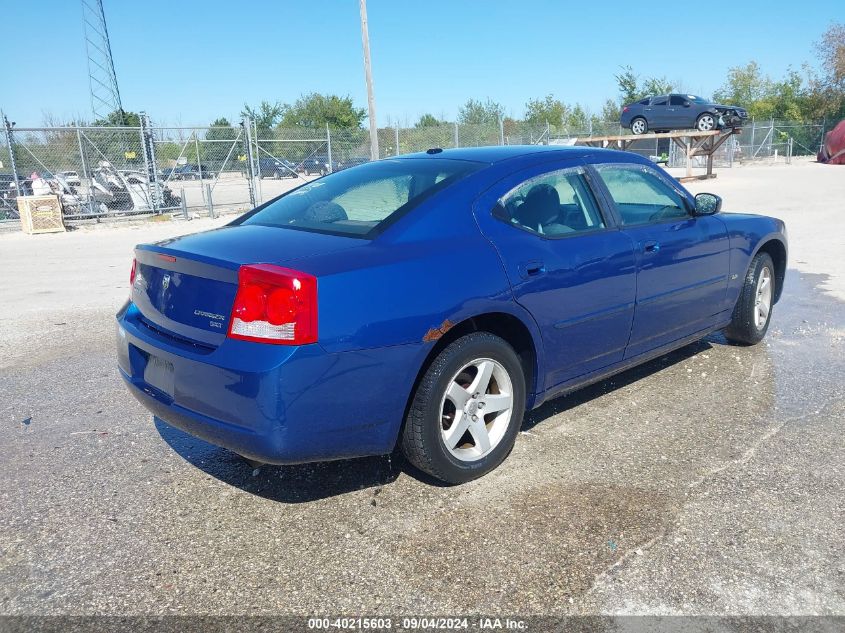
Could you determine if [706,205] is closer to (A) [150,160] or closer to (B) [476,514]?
(B) [476,514]

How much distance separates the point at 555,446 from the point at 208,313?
198cm

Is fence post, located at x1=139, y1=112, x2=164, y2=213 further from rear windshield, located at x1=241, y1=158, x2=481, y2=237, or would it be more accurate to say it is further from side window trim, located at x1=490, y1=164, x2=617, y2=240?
side window trim, located at x1=490, y1=164, x2=617, y2=240

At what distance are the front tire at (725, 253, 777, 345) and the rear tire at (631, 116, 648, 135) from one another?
24256 mm

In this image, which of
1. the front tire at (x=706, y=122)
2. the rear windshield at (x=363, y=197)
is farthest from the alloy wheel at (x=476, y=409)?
the front tire at (x=706, y=122)

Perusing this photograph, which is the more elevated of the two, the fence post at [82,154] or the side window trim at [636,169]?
the fence post at [82,154]

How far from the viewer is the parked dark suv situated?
86.6ft

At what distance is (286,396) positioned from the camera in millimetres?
2660

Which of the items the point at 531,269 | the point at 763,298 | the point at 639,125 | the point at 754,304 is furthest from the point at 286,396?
the point at 639,125

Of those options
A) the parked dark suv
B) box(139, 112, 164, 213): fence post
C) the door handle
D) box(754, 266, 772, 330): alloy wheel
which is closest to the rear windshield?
the door handle

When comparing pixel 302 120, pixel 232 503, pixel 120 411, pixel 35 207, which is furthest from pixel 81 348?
pixel 302 120

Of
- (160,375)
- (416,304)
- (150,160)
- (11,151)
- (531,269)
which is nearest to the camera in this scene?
(416,304)

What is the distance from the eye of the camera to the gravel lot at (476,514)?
2.56 m

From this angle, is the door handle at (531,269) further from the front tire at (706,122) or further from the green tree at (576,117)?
the green tree at (576,117)

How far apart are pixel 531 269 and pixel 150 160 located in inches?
721
